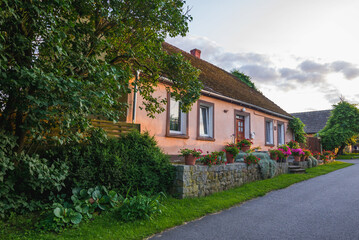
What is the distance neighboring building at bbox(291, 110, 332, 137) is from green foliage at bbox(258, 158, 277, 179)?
27819 millimetres

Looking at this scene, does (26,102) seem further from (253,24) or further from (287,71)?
(287,71)

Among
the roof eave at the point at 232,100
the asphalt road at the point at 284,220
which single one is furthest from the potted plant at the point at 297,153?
the asphalt road at the point at 284,220

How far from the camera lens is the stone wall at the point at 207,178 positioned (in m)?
6.20

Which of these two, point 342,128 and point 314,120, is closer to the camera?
point 342,128

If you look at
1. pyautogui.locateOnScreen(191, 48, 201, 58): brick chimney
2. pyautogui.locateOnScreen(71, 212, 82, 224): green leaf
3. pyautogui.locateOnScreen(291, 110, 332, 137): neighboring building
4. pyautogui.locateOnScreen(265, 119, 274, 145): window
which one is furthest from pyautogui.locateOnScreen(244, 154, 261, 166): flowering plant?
pyautogui.locateOnScreen(291, 110, 332, 137): neighboring building

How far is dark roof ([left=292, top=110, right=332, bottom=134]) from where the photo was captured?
112 feet

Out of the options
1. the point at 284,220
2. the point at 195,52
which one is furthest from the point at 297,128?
the point at 284,220

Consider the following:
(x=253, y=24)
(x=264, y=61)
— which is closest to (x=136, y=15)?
(x=253, y=24)

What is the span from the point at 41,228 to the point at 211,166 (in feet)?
15.1

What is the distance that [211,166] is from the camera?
7.12 metres

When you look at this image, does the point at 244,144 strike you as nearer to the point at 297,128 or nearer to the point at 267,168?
the point at 267,168

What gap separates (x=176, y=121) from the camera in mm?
9555

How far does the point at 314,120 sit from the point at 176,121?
33.4 m

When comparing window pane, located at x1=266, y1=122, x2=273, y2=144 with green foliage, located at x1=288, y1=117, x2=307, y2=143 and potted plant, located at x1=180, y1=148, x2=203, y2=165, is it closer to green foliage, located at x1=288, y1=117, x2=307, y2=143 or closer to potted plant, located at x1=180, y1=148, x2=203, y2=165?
green foliage, located at x1=288, y1=117, x2=307, y2=143
